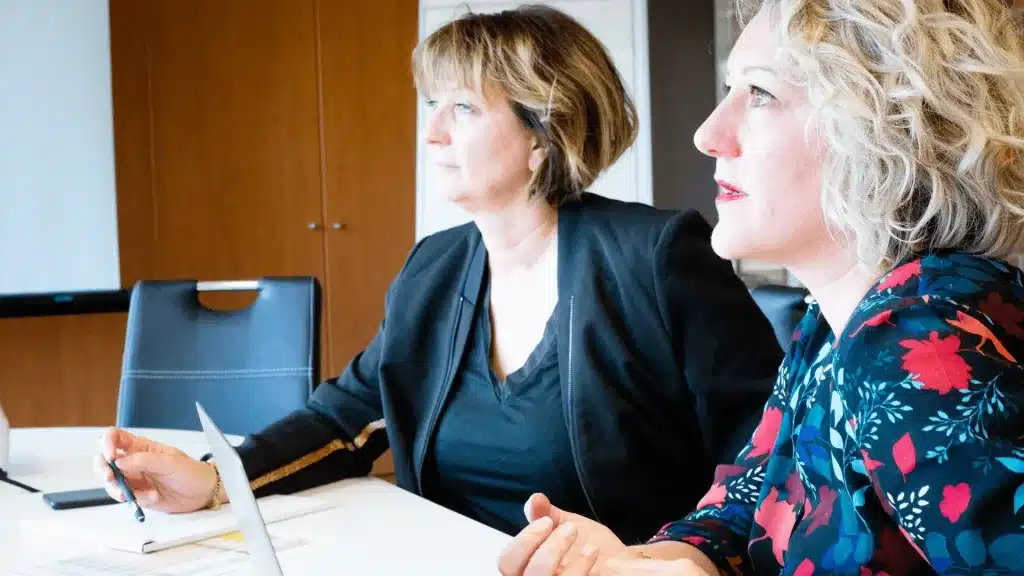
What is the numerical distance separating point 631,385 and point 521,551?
2.19 ft

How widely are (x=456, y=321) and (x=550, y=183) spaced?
11.5 inches

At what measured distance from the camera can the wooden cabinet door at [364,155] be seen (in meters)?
4.82

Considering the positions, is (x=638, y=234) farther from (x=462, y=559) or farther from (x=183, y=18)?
(x=183, y=18)

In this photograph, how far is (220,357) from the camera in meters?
2.30

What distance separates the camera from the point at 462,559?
3.81 feet

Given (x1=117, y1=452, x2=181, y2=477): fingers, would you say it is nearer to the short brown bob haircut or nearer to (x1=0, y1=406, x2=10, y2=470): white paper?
(x1=0, y1=406, x2=10, y2=470): white paper

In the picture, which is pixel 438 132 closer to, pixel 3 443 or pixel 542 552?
pixel 3 443

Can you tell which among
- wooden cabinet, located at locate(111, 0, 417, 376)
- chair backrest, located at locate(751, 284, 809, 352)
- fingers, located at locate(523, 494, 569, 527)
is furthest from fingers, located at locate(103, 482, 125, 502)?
wooden cabinet, located at locate(111, 0, 417, 376)

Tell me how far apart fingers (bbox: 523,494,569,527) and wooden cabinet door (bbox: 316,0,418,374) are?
391cm

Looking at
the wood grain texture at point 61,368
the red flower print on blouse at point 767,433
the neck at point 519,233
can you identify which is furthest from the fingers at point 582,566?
the wood grain texture at point 61,368

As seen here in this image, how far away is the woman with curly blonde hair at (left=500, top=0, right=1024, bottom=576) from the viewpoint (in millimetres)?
732

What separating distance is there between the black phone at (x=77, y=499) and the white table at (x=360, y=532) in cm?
2

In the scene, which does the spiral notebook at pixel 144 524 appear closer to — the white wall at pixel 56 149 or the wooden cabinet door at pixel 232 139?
the white wall at pixel 56 149

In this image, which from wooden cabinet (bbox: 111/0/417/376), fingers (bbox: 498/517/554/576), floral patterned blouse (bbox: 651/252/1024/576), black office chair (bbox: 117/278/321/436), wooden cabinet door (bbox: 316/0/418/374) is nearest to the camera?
floral patterned blouse (bbox: 651/252/1024/576)
